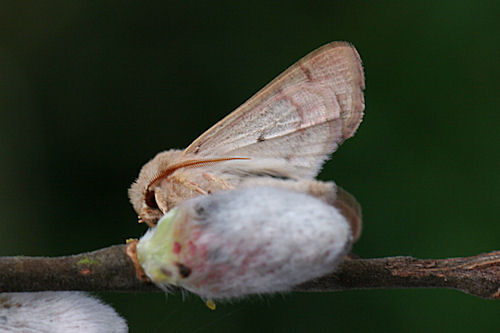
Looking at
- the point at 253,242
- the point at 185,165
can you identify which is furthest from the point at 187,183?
the point at 253,242

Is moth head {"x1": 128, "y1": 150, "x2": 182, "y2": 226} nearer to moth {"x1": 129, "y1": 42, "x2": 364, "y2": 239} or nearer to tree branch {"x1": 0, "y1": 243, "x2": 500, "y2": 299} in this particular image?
moth {"x1": 129, "y1": 42, "x2": 364, "y2": 239}

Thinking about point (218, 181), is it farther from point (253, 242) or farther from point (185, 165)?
point (253, 242)

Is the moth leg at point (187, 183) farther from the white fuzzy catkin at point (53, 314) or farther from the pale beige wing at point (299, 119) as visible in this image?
the white fuzzy catkin at point (53, 314)

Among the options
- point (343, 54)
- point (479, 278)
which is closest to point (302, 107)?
point (343, 54)

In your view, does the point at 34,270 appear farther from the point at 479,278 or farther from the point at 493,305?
the point at 493,305

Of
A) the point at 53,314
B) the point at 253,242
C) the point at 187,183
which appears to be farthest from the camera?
the point at 187,183

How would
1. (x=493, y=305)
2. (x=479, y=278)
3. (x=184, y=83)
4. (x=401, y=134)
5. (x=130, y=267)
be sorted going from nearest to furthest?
(x=130, y=267)
(x=479, y=278)
(x=493, y=305)
(x=401, y=134)
(x=184, y=83)
